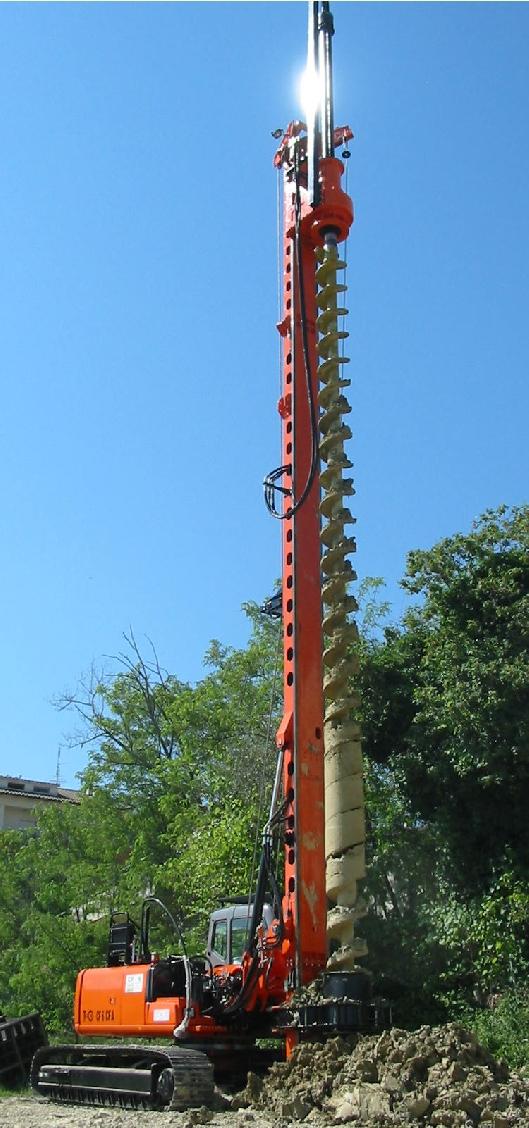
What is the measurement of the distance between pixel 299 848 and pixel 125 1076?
11.0ft

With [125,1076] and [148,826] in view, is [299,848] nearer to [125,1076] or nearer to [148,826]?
[125,1076]

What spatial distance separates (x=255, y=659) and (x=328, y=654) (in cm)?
1449

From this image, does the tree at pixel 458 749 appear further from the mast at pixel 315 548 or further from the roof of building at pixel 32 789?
the roof of building at pixel 32 789

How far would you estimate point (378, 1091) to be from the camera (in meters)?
9.74

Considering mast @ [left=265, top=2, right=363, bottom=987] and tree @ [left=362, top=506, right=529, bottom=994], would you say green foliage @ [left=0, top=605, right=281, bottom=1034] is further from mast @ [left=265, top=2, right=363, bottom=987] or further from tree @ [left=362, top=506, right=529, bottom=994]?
mast @ [left=265, top=2, right=363, bottom=987]

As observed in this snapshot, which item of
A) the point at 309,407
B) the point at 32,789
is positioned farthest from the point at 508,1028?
the point at 32,789

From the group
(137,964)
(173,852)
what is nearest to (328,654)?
(137,964)

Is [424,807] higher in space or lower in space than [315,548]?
lower

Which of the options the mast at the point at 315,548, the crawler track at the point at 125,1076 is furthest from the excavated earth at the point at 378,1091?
the mast at the point at 315,548

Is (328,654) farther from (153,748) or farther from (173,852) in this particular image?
(153,748)

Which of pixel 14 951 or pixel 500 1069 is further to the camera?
pixel 14 951

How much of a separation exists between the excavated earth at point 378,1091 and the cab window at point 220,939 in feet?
8.45

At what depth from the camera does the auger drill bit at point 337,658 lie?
12.9 meters

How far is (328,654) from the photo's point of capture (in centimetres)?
1408
